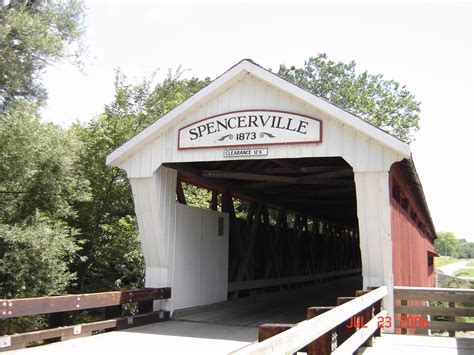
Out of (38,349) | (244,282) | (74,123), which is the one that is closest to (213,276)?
(244,282)

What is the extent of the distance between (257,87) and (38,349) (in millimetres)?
4786

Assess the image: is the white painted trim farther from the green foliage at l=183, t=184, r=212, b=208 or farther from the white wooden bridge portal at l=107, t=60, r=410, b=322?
the green foliage at l=183, t=184, r=212, b=208

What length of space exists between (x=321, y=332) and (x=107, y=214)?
1220cm

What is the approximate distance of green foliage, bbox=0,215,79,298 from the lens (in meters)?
10.9

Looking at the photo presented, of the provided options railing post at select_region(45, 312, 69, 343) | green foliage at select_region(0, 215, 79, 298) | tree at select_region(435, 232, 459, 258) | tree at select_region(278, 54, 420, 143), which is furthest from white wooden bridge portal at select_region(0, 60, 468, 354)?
tree at select_region(435, 232, 459, 258)

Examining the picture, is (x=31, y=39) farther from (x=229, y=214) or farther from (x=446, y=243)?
(x=446, y=243)

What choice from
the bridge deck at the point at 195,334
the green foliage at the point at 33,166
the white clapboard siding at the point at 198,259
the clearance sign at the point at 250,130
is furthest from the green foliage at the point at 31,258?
the clearance sign at the point at 250,130

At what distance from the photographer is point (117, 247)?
46.5ft

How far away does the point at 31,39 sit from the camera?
12977 mm

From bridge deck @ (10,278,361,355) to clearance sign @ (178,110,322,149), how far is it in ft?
9.19

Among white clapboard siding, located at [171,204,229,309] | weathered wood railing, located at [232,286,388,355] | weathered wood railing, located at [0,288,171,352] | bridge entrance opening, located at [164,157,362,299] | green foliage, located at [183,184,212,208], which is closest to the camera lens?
weathered wood railing, located at [232,286,388,355]

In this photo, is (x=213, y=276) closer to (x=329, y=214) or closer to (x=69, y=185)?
(x=69, y=185)
